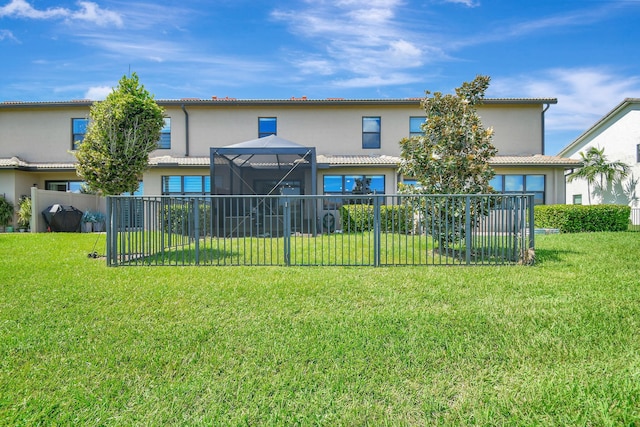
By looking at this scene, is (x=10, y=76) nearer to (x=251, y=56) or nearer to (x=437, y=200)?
(x=251, y=56)

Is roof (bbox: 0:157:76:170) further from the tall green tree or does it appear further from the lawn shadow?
the lawn shadow

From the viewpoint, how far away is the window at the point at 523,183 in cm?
1723

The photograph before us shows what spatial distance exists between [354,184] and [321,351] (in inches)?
538

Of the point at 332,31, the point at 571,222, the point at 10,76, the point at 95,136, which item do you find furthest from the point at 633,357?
the point at 10,76

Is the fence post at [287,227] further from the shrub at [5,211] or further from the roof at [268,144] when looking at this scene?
the shrub at [5,211]

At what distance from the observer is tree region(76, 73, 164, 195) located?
9281mm

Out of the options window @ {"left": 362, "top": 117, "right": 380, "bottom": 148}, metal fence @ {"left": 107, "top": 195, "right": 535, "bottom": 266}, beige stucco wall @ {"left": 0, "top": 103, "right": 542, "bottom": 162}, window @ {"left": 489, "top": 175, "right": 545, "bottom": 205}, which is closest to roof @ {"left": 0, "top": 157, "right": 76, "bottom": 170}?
beige stucco wall @ {"left": 0, "top": 103, "right": 542, "bottom": 162}

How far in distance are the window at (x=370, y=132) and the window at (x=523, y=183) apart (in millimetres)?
5472

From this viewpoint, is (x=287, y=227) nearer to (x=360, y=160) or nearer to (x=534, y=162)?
(x=360, y=160)

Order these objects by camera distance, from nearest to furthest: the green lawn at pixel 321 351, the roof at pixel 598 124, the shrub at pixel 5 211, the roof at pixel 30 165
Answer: the green lawn at pixel 321 351 < the shrub at pixel 5 211 < the roof at pixel 30 165 < the roof at pixel 598 124

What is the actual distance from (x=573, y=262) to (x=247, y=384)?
6977 millimetres

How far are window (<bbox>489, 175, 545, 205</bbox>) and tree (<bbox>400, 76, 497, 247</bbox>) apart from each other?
30.8 feet

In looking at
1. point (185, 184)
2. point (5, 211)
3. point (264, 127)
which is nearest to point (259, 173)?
point (264, 127)

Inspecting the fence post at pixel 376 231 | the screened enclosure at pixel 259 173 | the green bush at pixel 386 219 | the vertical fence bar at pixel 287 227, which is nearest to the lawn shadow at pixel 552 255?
the green bush at pixel 386 219
